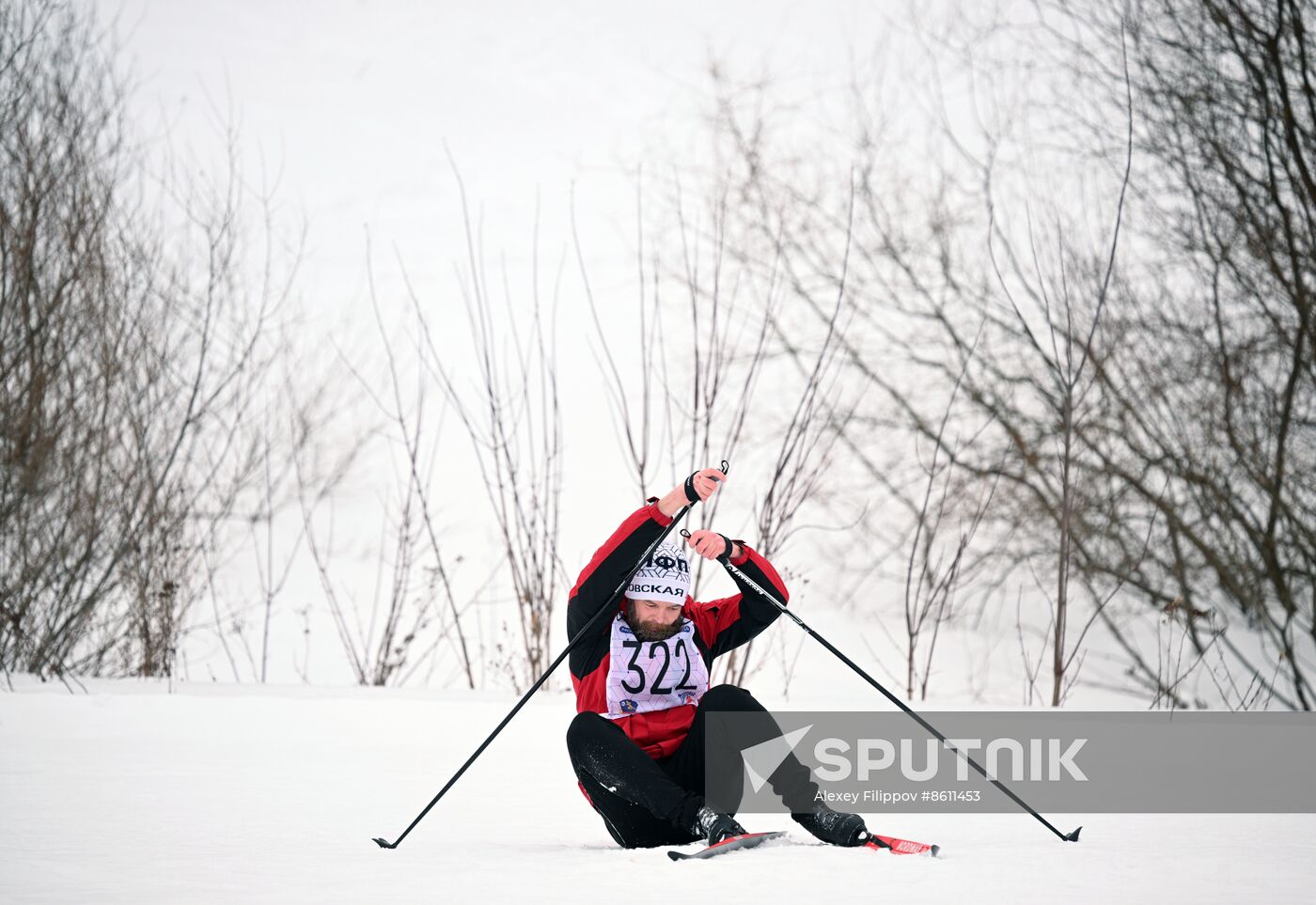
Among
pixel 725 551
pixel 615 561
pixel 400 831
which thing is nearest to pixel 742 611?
Answer: pixel 725 551

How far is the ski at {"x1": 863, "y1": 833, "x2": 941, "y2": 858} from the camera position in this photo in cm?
189

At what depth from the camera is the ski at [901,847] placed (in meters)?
1.89

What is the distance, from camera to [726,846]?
1.88m

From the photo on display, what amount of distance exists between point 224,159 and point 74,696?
663 centimetres

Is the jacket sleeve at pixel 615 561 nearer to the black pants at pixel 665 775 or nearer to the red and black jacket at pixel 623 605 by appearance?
the red and black jacket at pixel 623 605

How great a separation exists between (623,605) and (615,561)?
0.47 feet

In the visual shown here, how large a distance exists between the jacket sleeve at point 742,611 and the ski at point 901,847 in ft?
1.62

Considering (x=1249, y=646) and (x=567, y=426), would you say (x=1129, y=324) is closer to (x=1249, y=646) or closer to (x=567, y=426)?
(x=1249, y=646)

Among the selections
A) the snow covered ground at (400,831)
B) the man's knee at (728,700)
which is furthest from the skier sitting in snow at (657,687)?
the snow covered ground at (400,831)

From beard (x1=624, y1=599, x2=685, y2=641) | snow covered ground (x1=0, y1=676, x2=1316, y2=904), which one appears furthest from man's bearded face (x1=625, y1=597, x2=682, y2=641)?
snow covered ground (x1=0, y1=676, x2=1316, y2=904)

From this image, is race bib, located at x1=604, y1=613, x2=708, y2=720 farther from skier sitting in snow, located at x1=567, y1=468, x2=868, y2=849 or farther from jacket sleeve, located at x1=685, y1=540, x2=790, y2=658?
jacket sleeve, located at x1=685, y1=540, x2=790, y2=658

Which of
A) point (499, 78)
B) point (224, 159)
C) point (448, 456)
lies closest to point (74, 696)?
point (448, 456)

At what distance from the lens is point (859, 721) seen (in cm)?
352

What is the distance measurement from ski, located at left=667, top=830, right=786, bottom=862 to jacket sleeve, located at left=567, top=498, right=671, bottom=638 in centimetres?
54
